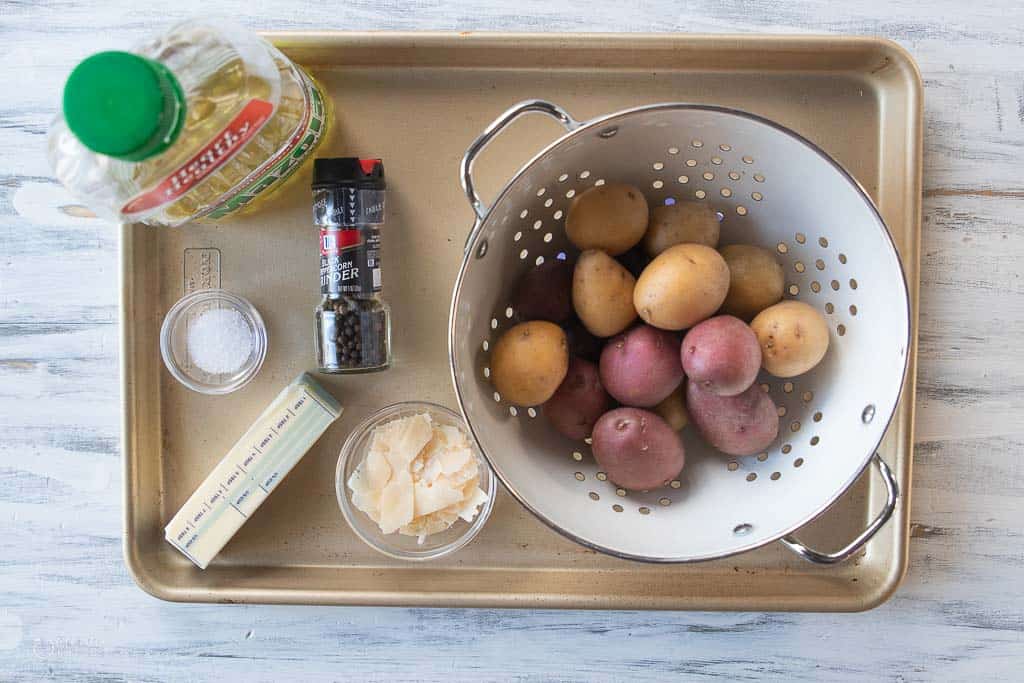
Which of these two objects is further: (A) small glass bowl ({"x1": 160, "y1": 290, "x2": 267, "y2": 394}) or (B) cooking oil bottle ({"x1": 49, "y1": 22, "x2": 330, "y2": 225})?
(A) small glass bowl ({"x1": 160, "y1": 290, "x2": 267, "y2": 394})

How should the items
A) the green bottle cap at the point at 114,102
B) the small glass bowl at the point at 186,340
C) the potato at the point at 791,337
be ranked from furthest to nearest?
1. the small glass bowl at the point at 186,340
2. the potato at the point at 791,337
3. the green bottle cap at the point at 114,102

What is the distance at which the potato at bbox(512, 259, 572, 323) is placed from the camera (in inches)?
27.5

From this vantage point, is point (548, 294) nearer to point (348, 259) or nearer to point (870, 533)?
point (348, 259)

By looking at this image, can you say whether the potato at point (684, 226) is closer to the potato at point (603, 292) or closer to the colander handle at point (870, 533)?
the potato at point (603, 292)

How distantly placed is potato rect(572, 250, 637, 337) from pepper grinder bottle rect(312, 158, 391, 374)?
0.19m

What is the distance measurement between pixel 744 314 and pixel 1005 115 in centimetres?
36

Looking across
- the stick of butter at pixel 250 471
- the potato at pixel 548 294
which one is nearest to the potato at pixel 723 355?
the potato at pixel 548 294

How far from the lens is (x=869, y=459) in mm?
621

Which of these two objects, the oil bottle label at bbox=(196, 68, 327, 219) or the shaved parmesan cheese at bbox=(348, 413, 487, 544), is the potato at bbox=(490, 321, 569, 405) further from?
the oil bottle label at bbox=(196, 68, 327, 219)

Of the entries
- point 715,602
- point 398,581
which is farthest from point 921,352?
point 398,581

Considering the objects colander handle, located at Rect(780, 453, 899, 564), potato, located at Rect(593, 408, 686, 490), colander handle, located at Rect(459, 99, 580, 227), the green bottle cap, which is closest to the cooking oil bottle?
the green bottle cap

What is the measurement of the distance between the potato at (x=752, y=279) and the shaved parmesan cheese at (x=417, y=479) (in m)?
0.29

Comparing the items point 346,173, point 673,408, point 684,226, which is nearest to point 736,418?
point 673,408

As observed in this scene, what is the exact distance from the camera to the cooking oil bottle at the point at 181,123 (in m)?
0.54
